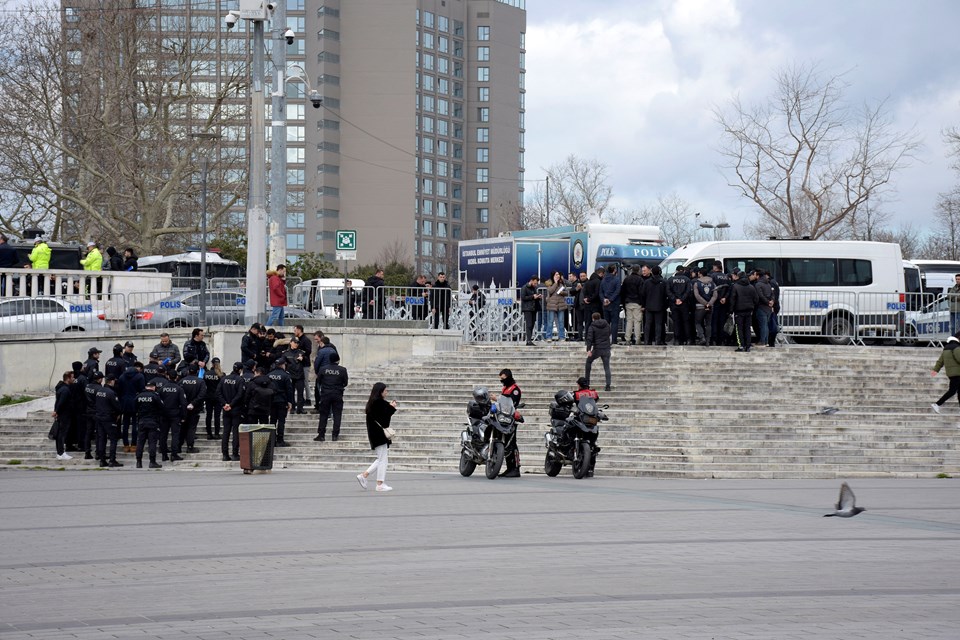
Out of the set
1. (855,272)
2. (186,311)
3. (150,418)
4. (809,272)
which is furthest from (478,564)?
(855,272)

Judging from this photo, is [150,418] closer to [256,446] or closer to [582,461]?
[256,446]

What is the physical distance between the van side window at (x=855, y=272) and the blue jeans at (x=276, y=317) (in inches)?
541

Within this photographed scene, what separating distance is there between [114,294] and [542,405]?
423 inches

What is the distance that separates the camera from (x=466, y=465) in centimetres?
1809

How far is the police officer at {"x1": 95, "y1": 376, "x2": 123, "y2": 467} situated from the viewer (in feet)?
66.0

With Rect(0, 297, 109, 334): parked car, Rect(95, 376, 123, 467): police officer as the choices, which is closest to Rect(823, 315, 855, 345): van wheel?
Rect(95, 376, 123, 467): police officer

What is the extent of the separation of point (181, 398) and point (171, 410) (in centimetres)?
27

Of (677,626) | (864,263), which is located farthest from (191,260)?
(677,626)

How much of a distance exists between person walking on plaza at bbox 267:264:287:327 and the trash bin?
651cm

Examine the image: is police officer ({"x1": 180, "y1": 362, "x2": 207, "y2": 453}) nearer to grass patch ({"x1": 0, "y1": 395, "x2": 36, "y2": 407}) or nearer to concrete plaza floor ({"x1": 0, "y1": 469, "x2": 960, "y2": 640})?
concrete plaza floor ({"x1": 0, "y1": 469, "x2": 960, "y2": 640})

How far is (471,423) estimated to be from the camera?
17.7 m

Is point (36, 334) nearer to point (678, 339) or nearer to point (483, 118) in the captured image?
point (678, 339)

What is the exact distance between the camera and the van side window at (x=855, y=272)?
29.3 m

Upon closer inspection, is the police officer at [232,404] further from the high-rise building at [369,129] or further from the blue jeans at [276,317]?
the high-rise building at [369,129]
